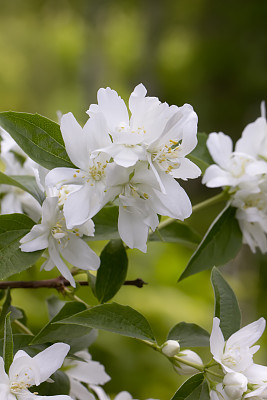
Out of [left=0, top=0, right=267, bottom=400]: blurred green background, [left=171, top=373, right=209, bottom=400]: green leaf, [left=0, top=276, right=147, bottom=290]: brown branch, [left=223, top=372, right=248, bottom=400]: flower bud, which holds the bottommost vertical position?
[left=171, top=373, right=209, bottom=400]: green leaf

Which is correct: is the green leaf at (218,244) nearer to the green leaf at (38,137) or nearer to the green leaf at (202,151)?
the green leaf at (202,151)

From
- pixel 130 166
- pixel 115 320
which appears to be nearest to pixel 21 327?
pixel 115 320

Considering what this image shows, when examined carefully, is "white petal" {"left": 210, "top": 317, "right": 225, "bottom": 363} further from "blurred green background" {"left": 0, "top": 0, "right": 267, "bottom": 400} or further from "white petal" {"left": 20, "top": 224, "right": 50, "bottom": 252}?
"blurred green background" {"left": 0, "top": 0, "right": 267, "bottom": 400}

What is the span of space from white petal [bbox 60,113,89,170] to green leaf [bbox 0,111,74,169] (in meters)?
0.02

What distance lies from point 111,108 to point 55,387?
278 millimetres

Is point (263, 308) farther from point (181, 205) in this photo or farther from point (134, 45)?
point (134, 45)

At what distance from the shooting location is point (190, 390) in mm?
537

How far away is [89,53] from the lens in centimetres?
772

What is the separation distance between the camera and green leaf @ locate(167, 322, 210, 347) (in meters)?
0.60

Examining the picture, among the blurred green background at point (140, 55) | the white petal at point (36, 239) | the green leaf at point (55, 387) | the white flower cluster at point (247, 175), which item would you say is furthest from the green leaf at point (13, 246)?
the blurred green background at point (140, 55)

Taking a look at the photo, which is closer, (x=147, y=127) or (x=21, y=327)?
(x=147, y=127)

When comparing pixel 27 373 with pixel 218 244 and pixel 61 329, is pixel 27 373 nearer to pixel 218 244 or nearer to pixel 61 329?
pixel 61 329

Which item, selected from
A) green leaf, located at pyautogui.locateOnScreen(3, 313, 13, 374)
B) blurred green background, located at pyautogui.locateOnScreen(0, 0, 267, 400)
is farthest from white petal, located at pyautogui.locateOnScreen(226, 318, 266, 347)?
blurred green background, located at pyautogui.locateOnScreen(0, 0, 267, 400)

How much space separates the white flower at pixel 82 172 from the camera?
1.66 ft
